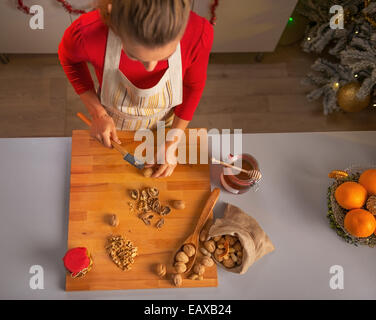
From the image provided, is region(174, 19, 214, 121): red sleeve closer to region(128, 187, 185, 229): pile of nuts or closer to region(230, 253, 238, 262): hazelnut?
region(128, 187, 185, 229): pile of nuts

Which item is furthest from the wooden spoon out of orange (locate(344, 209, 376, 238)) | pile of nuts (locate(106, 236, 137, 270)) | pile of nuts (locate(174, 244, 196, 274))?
orange (locate(344, 209, 376, 238))

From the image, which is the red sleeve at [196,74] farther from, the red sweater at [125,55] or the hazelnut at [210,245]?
the hazelnut at [210,245]

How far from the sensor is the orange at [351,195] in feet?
3.03

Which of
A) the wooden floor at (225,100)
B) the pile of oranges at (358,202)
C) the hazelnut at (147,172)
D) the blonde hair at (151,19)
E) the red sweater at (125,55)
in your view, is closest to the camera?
the blonde hair at (151,19)

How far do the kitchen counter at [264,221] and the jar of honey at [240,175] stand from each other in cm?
3

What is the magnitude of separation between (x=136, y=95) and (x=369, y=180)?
625 mm

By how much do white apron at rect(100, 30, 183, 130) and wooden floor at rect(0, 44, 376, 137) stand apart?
0.73 meters

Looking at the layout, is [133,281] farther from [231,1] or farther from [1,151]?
[231,1]

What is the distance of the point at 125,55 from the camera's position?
83 cm

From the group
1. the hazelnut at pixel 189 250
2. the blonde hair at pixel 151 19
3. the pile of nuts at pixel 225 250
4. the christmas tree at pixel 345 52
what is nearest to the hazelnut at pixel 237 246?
the pile of nuts at pixel 225 250

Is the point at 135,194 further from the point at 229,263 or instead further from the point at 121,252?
the point at 229,263

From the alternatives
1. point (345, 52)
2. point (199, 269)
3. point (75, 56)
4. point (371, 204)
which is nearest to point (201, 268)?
point (199, 269)
